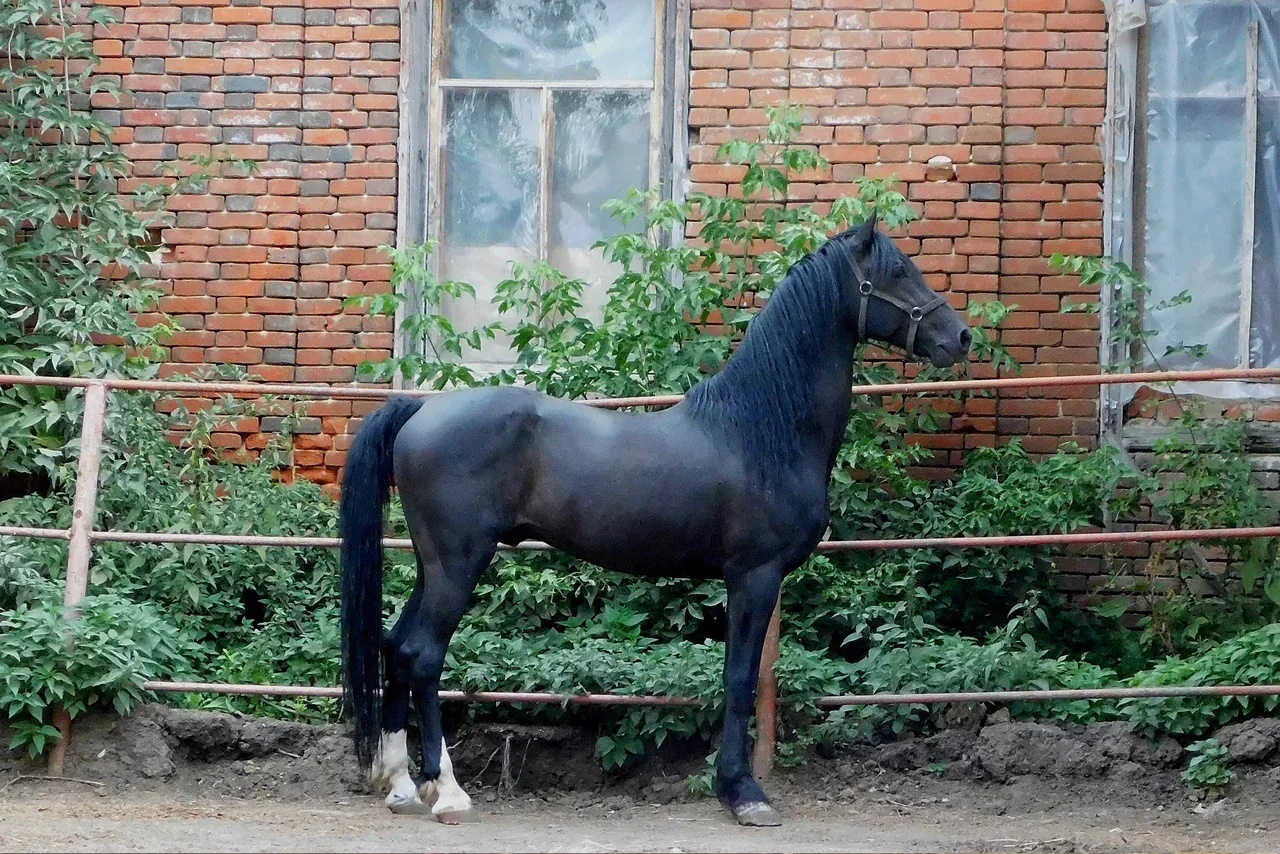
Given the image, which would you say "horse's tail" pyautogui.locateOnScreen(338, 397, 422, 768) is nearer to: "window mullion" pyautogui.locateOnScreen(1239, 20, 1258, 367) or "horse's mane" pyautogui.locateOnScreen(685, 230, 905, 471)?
"horse's mane" pyautogui.locateOnScreen(685, 230, 905, 471)

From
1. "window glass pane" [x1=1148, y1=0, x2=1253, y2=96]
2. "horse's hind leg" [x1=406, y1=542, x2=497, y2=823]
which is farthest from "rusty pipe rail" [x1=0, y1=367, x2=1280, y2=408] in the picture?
"window glass pane" [x1=1148, y1=0, x2=1253, y2=96]

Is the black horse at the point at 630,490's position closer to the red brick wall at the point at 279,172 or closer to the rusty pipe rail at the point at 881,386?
the rusty pipe rail at the point at 881,386

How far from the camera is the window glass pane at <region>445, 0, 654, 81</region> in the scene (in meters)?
7.53

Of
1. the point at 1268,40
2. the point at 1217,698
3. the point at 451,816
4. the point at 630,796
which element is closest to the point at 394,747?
the point at 451,816

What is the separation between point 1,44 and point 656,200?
11.4 feet

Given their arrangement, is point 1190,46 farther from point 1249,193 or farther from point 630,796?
point 630,796

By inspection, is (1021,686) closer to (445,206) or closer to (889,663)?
(889,663)

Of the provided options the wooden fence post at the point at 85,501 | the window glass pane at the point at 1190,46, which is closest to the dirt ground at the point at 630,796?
the wooden fence post at the point at 85,501

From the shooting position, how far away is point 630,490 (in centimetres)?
473

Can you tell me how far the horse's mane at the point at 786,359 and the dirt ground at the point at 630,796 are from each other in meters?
1.32

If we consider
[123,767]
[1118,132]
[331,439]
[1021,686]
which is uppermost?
[1118,132]

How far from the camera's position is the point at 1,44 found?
7230 mm

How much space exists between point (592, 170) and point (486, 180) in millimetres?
573

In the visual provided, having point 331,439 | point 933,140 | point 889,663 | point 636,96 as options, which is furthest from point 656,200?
point 889,663
